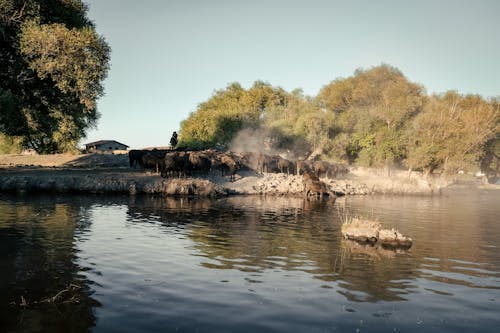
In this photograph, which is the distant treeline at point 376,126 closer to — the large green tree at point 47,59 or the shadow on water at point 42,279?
the large green tree at point 47,59

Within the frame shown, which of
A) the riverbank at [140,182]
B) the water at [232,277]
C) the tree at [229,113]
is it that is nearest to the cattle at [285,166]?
the riverbank at [140,182]

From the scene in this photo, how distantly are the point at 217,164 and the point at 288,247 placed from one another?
108ft

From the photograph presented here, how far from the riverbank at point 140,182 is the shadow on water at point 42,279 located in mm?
16843

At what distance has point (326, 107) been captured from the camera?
290 feet

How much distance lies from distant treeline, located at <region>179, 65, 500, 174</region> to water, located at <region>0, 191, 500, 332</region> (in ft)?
142

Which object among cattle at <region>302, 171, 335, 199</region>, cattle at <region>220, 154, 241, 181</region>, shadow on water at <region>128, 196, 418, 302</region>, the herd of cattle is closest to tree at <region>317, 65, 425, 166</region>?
the herd of cattle

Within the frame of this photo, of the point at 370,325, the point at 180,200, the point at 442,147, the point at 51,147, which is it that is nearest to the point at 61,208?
the point at 180,200

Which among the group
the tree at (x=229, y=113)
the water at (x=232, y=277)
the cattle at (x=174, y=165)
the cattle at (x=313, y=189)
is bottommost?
the water at (x=232, y=277)

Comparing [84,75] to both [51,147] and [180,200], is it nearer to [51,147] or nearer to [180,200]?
[180,200]

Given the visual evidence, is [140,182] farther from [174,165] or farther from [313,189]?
[313,189]

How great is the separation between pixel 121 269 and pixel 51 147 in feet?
214

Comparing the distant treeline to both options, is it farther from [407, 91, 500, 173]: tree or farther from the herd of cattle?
the herd of cattle

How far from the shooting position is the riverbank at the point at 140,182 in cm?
4016

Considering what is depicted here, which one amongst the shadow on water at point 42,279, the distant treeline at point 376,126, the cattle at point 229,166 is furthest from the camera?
the distant treeline at point 376,126
